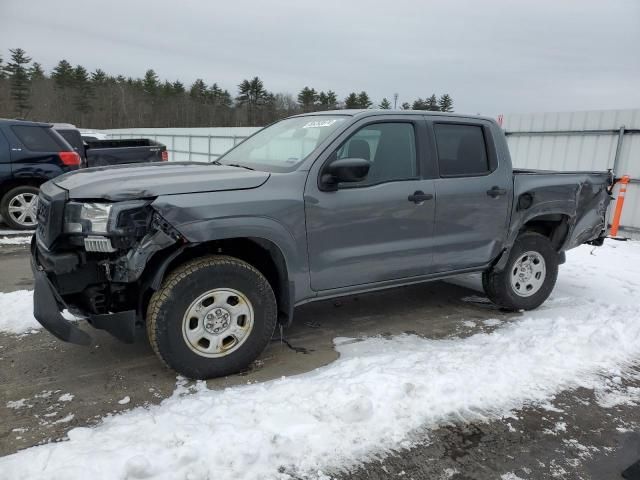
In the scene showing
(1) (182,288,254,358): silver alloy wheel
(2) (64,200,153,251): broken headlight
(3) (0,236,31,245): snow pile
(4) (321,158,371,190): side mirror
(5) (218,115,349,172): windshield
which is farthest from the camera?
(3) (0,236,31,245): snow pile

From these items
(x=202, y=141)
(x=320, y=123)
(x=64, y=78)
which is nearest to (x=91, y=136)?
(x=202, y=141)

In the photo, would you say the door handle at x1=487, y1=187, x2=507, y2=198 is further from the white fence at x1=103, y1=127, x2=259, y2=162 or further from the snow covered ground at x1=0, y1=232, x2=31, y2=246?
the white fence at x1=103, y1=127, x2=259, y2=162

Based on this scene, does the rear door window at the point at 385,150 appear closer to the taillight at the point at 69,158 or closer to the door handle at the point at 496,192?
the door handle at the point at 496,192

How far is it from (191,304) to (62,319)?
0.77 metres

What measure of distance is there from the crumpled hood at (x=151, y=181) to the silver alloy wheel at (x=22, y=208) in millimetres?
5535

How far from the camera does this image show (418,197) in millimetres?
4145

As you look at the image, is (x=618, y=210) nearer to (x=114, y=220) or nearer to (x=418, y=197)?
(x=418, y=197)

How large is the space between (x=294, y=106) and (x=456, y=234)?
55522 mm

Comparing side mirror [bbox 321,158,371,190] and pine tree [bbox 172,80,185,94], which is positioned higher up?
pine tree [bbox 172,80,185,94]

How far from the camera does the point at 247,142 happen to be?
4.84 meters

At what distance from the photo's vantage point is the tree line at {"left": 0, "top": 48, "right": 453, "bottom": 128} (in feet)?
197

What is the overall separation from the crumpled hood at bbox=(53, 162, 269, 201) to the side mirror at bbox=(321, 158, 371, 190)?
0.46 meters

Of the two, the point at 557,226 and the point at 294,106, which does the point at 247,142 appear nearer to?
the point at 557,226

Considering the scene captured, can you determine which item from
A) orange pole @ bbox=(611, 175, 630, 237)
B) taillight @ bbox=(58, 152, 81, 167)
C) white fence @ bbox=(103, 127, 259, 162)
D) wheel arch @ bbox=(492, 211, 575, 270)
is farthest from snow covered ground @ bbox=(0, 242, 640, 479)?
white fence @ bbox=(103, 127, 259, 162)
